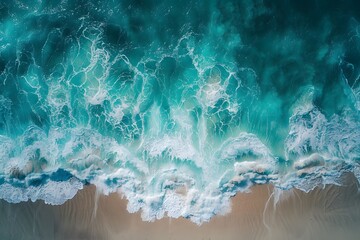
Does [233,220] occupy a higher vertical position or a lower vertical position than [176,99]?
lower

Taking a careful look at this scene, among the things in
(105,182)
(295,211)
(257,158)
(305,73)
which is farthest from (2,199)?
(305,73)

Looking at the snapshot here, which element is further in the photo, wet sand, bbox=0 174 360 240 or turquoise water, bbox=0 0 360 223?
turquoise water, bbox=0 0 360 223

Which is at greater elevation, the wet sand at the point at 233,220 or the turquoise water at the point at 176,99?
the turquoise water at the point at 176,99

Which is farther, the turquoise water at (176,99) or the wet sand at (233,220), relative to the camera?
the turquoise water at (176,99)

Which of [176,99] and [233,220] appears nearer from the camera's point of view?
[233,220]

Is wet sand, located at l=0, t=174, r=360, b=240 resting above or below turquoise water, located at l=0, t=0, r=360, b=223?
below
